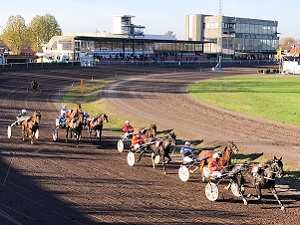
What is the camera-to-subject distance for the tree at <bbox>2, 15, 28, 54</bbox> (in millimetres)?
104875

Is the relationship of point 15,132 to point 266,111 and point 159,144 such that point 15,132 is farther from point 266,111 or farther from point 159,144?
point 266,111

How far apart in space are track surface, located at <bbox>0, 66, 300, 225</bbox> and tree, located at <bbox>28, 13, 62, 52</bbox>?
3394 inches

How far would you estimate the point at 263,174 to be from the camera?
11.4 m

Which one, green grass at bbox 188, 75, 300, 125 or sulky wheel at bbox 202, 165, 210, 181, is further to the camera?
green grass at bbox 188, 75, 300, 125

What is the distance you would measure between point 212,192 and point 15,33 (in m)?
102

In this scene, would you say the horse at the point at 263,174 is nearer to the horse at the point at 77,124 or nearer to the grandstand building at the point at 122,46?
the horse at the point at 77,124

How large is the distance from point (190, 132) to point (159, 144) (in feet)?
23.1

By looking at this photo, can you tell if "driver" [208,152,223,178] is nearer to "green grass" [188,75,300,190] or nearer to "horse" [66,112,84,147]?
"green grass" [188,75,300,190]

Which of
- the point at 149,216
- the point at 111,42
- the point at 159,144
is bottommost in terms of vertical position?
the point at 149,216

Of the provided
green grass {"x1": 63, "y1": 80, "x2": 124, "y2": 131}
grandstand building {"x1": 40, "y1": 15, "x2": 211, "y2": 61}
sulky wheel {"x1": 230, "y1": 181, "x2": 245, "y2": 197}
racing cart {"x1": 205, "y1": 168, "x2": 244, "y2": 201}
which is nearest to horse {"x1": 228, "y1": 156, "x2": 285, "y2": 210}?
racing cart {"x1": 205, "y1": 168, "x2": 244, "y2": 201}

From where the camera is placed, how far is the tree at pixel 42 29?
108m

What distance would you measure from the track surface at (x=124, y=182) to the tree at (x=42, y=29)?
86205mm

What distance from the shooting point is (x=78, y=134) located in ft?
62.0

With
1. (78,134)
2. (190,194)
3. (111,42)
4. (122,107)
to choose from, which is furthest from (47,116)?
(111,42)
